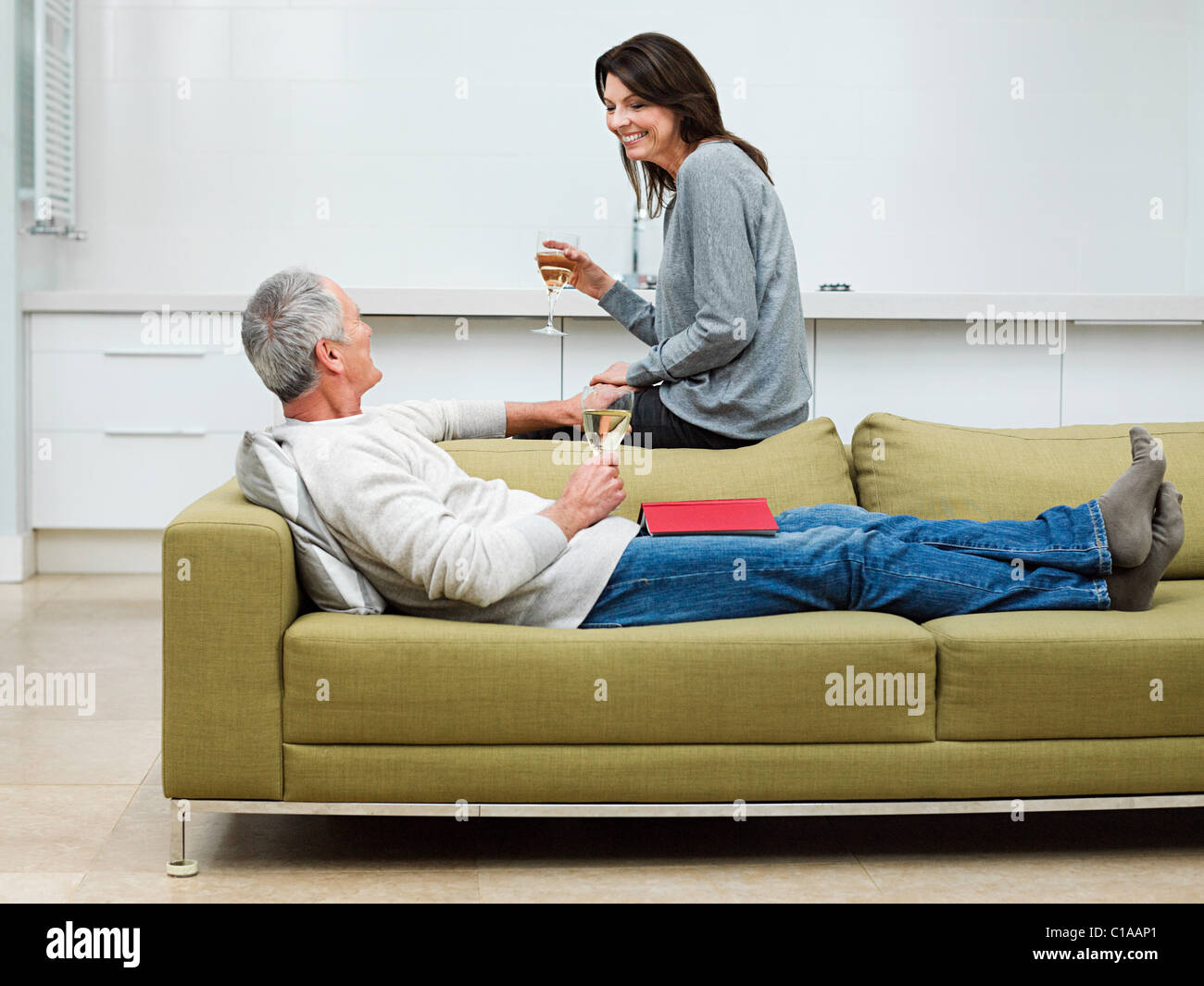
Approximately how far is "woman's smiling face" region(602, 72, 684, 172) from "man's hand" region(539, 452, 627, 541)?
0.87 m

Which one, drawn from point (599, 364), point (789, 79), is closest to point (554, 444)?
point (599, 364)

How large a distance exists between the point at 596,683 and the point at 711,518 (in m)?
0.39

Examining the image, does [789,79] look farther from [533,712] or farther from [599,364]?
[533,712]

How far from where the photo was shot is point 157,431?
13.6 ft

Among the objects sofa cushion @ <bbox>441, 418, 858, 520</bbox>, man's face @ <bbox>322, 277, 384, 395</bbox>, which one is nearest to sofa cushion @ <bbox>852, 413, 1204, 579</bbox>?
sofa cushion @ <bbox>441, 418, 858, 520</bbox>

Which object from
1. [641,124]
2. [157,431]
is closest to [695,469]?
[641,124]

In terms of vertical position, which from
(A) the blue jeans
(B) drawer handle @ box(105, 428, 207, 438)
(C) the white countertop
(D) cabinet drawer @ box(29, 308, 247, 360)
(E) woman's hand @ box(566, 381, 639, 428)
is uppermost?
(C) the white countertop

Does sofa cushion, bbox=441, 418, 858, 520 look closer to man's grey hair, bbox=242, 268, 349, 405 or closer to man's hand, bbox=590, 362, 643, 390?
man's hand, bbox=590, 362, 643, 390

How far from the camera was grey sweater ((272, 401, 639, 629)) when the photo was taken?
1.86m

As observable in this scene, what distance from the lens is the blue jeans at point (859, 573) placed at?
79.4 inches

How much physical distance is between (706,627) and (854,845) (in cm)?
45

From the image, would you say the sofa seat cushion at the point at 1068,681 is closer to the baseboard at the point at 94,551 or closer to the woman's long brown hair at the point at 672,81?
the woman's long brown hair at the point at 672,81

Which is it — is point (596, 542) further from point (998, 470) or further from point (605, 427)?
point (998, 470)

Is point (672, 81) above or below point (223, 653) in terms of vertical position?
above
